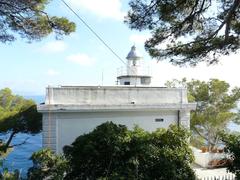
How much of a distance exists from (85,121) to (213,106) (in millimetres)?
12928

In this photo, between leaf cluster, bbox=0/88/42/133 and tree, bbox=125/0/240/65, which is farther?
leaf cluster, bbox=0/88/42/133

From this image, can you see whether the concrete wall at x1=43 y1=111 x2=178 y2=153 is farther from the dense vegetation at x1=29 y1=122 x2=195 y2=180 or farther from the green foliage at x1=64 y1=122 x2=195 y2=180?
the green foliage at x1=64 y1=122 x2=195 y2=180

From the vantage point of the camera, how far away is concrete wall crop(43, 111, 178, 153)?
16.8 meters

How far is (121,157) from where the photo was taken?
11.1m

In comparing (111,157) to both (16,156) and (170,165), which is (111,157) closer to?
(170,165)

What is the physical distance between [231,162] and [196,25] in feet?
14.8

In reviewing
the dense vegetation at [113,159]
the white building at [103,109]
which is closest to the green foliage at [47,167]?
the dense vegetation at [113,159]

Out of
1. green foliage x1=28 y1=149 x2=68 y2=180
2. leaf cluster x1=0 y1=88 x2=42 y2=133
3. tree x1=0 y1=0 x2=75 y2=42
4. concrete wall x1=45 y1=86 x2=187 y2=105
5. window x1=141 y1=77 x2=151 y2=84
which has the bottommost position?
green foliage x1=28 y1=149 x2=68 y2=180

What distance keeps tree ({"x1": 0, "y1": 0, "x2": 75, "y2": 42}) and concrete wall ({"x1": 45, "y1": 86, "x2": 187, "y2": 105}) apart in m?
3.72

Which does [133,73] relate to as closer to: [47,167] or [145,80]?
[145,80]

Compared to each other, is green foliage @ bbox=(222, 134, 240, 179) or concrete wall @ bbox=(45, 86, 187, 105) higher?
concrete wall @ bbox=(45, 86, 187, 105)

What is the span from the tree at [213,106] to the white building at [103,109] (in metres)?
8.62

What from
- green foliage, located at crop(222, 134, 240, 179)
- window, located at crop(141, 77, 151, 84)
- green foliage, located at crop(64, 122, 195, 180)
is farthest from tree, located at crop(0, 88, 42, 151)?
green foliage, located at crop(222, 134, 240, 179)

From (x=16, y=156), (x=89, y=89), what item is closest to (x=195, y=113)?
(x=89, y=89)
